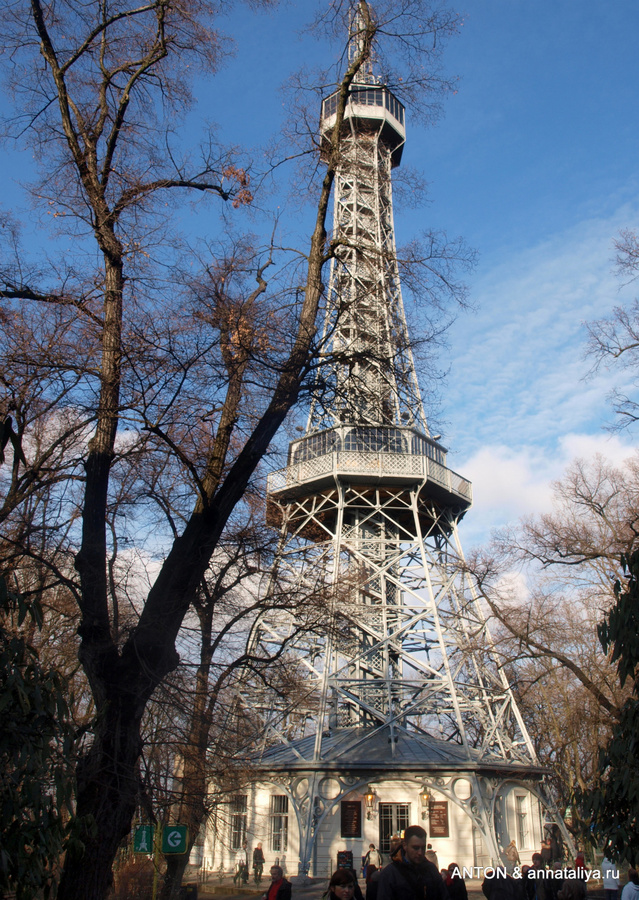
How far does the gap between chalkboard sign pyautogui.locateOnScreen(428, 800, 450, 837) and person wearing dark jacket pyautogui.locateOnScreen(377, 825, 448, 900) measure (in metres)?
19.3

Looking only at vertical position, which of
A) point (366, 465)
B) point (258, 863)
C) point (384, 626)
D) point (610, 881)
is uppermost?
point (366, 465)

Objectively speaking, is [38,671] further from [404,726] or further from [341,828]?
[404,726]

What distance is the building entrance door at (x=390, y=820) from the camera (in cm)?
2258

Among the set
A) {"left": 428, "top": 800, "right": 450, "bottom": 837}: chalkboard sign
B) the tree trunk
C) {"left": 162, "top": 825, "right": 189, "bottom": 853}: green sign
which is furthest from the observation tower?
the tree trunk

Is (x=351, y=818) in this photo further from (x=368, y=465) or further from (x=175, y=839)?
(x=175, y=839)

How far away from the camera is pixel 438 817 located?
2250cm

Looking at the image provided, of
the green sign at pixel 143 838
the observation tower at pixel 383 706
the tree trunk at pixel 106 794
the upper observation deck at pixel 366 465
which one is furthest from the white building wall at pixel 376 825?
the tree trunk at pixel 106 794

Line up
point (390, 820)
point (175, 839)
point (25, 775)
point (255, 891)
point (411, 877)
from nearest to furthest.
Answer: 1. point (25, 775)
2. point (411, 877)
3. point (175, 839)
4. point (255, 891)
5. point (390, 820)

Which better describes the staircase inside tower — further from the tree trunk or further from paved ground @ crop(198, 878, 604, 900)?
the tree trunk

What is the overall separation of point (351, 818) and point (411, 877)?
1957 centimetres

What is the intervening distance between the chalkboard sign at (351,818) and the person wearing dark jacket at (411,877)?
758 inches

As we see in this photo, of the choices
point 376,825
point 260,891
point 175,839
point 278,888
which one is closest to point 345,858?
point 376,825

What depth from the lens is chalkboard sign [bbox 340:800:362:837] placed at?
73.6ft

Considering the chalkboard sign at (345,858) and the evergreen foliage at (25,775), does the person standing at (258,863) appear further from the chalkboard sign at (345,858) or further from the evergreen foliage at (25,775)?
the evergreen foliage at (25,775)
